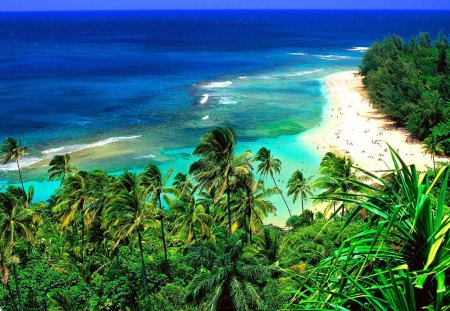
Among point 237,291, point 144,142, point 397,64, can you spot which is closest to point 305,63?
point 397,64

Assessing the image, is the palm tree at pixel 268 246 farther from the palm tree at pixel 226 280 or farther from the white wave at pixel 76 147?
the white wave at pixel 76 147

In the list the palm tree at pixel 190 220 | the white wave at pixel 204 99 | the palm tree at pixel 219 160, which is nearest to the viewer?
the palm tree at pixel 219 160

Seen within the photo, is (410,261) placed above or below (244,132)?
above

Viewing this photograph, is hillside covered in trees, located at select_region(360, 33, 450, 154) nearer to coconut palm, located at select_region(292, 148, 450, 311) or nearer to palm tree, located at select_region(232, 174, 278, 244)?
palm tree, located at select_region(232, 174, 278, 244)

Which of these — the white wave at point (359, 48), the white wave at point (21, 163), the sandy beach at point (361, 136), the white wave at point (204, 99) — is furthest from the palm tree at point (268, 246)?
the white wave at point (359, 48)

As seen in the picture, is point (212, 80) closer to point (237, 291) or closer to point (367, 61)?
point (367, 61)

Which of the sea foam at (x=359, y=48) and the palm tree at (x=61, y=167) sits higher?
the sea foam at (x=359, y=48)

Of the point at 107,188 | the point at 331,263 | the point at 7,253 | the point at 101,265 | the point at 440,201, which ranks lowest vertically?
the point at 101,265
